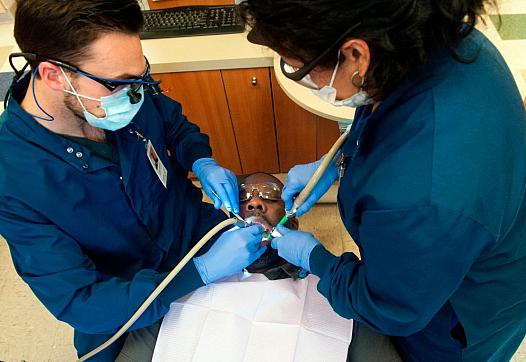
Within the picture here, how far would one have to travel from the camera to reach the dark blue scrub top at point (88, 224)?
104 cm

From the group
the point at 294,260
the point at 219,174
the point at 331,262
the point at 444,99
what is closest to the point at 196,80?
the point at 219,174

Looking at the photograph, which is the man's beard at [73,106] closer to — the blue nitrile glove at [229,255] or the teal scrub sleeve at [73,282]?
the teal scrub sleeve at [73,282]

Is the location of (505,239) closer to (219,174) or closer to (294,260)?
(294,260)

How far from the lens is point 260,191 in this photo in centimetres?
164

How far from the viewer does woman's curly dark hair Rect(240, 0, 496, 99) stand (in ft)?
2.05

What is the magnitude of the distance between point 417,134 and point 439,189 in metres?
0.10

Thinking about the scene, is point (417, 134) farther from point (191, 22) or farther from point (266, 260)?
point (191, 22)

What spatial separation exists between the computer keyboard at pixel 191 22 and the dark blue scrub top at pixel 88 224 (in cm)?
60

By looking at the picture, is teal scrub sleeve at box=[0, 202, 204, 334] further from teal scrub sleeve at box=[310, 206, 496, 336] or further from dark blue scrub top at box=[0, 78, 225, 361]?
teal scrub sleeve at box=[310, 206, 496, 336]

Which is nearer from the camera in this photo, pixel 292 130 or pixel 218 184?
pixel 218 184

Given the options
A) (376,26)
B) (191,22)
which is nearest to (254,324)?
(376,26)

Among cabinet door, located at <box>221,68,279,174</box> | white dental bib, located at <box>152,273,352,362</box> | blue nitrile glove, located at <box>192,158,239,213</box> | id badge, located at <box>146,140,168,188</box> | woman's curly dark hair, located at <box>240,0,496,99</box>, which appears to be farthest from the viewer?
cabinet door, located at <box>221,68,279,174</box>

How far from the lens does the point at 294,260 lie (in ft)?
4.05

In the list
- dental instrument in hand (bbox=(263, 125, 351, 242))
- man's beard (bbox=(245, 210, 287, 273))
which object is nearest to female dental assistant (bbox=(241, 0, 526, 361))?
dental instrument in hand (bbox=(263, 125, 351, 242))
